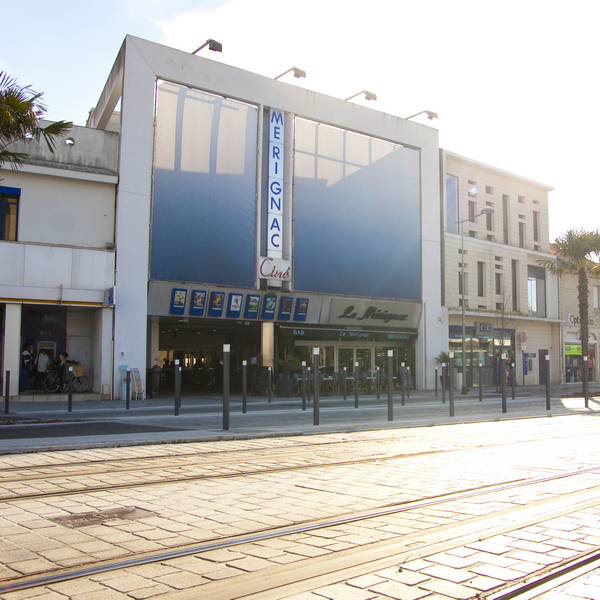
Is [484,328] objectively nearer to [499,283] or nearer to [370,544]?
[499,283]

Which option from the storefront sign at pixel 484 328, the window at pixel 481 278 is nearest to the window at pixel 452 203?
the window at pixel 481 278

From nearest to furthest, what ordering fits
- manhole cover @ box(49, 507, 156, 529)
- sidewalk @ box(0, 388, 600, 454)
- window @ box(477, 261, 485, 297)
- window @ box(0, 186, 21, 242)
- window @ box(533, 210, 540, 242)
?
manhole cover @ box(49, 507, 156, 529), sidewalk @ box(0, 388, 600, 454), window @ box(0, 186, 21, 242), window @ box(477, 261, 485, 297), window @ box(533, 210, 540, 242)

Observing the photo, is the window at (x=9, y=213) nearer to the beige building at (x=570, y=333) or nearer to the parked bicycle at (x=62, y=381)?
the parked bicycle at (x=62, y=381)

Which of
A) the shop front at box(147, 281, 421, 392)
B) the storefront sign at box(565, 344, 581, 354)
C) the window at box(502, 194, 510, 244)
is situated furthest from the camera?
the storefront sign at box(565, 344, 581, 354)

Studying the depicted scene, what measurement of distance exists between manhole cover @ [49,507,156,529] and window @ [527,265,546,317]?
137ft

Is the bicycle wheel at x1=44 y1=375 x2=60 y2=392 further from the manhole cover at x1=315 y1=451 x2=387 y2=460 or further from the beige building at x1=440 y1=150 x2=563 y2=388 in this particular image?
the beige building at x1=440 y1=150 x2=563 y2=388

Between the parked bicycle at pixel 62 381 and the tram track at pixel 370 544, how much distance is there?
1934 centimetres

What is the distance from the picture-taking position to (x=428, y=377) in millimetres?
35031

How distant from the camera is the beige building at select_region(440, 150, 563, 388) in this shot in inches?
1501

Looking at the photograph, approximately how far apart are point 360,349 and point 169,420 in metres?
20.1

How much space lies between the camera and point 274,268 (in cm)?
2914

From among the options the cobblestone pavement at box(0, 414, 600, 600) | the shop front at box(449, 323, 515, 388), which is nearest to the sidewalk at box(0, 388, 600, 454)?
the cobblestone pavement at box(0, 414, 600, 600)

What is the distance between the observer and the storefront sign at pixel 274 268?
94.1ft

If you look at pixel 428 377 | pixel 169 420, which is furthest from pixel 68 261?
pixel 428 377
